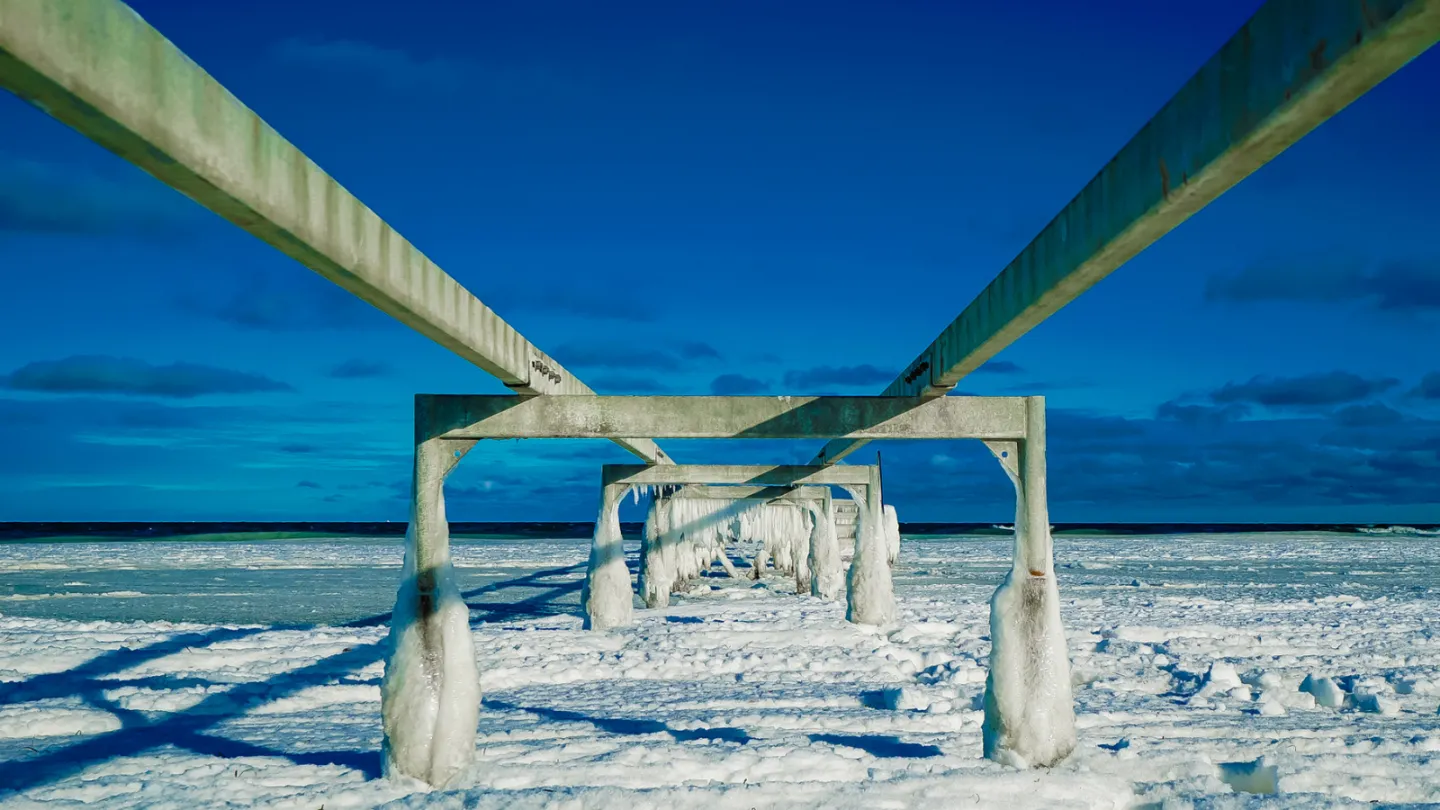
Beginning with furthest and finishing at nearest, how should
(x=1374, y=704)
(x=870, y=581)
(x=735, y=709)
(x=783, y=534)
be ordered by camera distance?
(x=783, y=534), (x=870, y=581), (x=1374, y=704), (x=735, y=709)

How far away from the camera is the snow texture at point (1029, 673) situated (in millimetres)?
7305

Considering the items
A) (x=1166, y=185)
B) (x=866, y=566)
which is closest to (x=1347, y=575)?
(x=866, y=566)

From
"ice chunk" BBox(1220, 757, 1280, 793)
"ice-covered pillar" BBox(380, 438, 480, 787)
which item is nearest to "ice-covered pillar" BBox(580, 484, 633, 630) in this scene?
"ice-covered pillar" BBox(380, 438, 480, 787)

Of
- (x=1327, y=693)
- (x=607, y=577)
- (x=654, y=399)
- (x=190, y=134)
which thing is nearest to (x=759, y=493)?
(x=607, y=577)

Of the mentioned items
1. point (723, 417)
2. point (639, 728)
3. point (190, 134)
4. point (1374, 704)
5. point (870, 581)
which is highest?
point (190, 134)

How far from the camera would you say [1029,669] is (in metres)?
7.35

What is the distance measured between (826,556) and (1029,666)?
14.0m

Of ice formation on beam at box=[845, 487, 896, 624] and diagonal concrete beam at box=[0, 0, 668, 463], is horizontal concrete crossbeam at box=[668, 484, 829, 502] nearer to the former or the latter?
ice formation on beam at box=[845, 487, 896, 624]

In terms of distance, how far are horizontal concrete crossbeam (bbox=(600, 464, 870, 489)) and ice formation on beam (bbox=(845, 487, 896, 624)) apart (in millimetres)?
632

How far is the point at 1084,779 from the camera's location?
274 inches

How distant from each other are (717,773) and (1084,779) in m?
2.40

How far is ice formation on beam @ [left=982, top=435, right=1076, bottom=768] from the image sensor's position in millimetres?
7309

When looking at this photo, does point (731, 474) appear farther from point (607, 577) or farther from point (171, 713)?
point (171, 713)

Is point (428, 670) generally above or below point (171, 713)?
above
